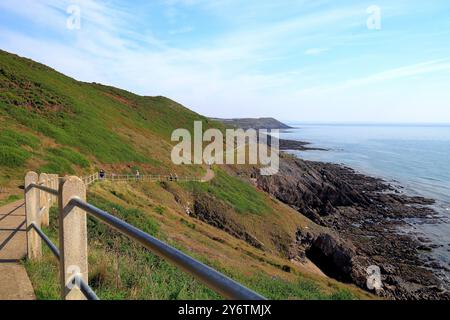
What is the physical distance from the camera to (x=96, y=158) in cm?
4334

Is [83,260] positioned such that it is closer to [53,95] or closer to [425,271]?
[425,271]

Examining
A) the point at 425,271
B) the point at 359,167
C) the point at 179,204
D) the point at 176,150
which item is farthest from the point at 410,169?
the point at 179,204

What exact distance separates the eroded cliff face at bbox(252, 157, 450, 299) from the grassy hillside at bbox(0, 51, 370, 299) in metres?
3.25

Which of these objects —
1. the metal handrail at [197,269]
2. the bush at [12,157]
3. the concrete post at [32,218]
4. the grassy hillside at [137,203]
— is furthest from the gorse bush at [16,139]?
the metal handrail at [197,269]

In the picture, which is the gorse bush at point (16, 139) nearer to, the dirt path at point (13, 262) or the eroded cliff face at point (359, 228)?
the dirt path at point (13, 262)

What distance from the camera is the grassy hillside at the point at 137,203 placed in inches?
330

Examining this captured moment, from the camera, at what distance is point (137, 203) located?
94.1ft

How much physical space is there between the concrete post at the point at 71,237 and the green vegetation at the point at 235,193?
3877 centimetres

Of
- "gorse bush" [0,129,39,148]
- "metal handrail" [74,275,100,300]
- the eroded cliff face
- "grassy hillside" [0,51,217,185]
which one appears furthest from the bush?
"metal handrail" [74,275,100,300]

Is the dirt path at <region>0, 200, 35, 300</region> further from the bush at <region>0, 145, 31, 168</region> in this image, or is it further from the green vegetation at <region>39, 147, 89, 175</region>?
the green vegetation at <region>39, 147, 89, 175</region>

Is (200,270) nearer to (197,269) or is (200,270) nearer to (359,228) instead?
(197,269)

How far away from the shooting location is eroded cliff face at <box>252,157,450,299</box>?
33.2 meters

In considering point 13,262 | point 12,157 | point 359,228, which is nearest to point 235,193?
point 359,228
